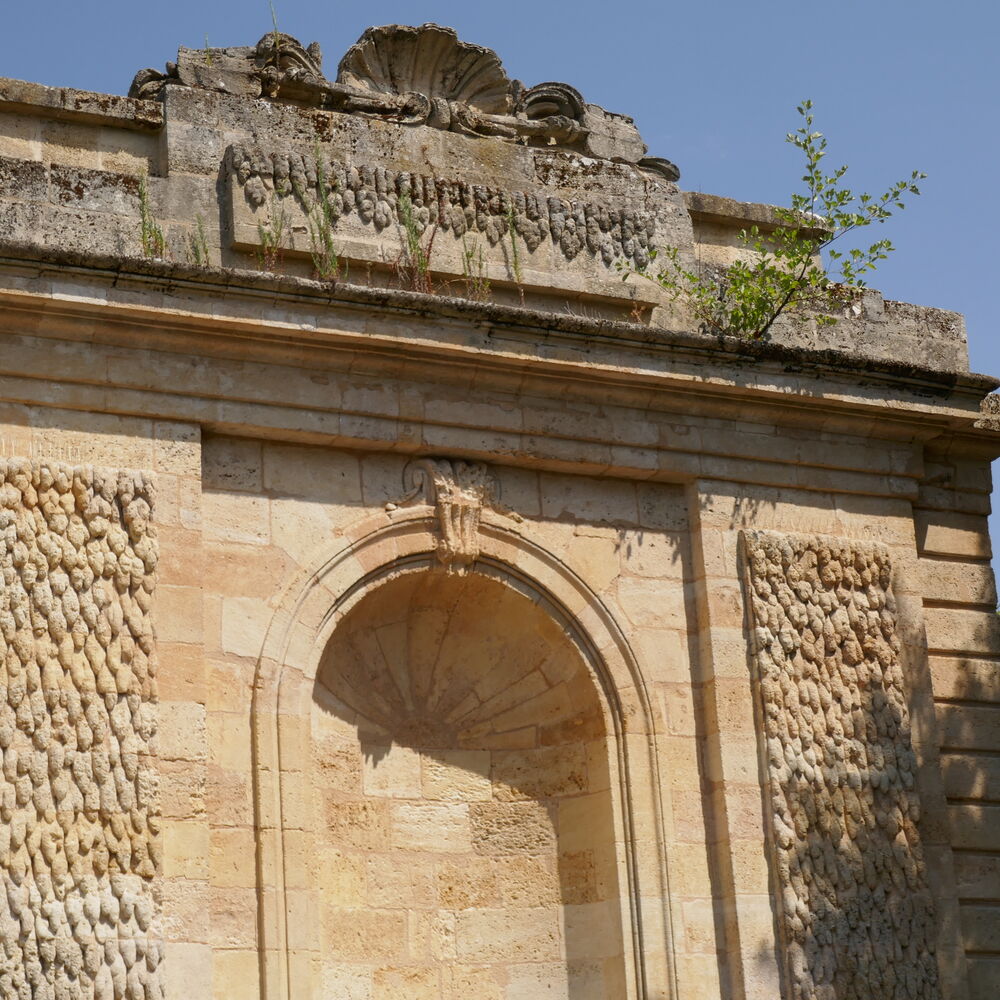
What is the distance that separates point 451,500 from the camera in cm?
1023

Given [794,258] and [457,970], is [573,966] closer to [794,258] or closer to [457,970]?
[457,970]

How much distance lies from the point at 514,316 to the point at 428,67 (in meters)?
1.77

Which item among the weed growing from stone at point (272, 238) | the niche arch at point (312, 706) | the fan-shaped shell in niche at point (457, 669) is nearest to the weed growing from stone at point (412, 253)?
the weed growing from stone at point (272, 238)

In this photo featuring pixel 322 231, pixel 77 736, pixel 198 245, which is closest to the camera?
pixel 77 736

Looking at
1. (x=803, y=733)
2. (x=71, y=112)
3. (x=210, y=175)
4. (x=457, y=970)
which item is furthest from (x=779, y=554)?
(x=71, y=112)

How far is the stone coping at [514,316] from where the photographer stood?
943 cm

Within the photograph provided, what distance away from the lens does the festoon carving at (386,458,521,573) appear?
33.5ft

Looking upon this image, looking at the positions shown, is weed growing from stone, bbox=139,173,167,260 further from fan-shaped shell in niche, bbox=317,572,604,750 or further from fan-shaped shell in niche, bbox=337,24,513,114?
fan-shaped shell in niche, bbox=317,572,604,750

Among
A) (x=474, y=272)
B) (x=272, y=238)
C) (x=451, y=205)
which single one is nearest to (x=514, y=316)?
(x=474, y=272)

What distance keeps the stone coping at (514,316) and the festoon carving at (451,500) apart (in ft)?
2.35

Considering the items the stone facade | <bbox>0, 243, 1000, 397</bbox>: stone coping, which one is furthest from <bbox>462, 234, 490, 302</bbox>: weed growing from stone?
<bbox>0, 243, 1000, 397</bbox>: stone coping

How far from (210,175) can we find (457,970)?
3.90 m

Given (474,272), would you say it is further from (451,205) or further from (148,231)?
(148,231)

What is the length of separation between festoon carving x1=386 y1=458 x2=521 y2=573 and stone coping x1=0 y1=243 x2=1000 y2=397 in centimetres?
72
